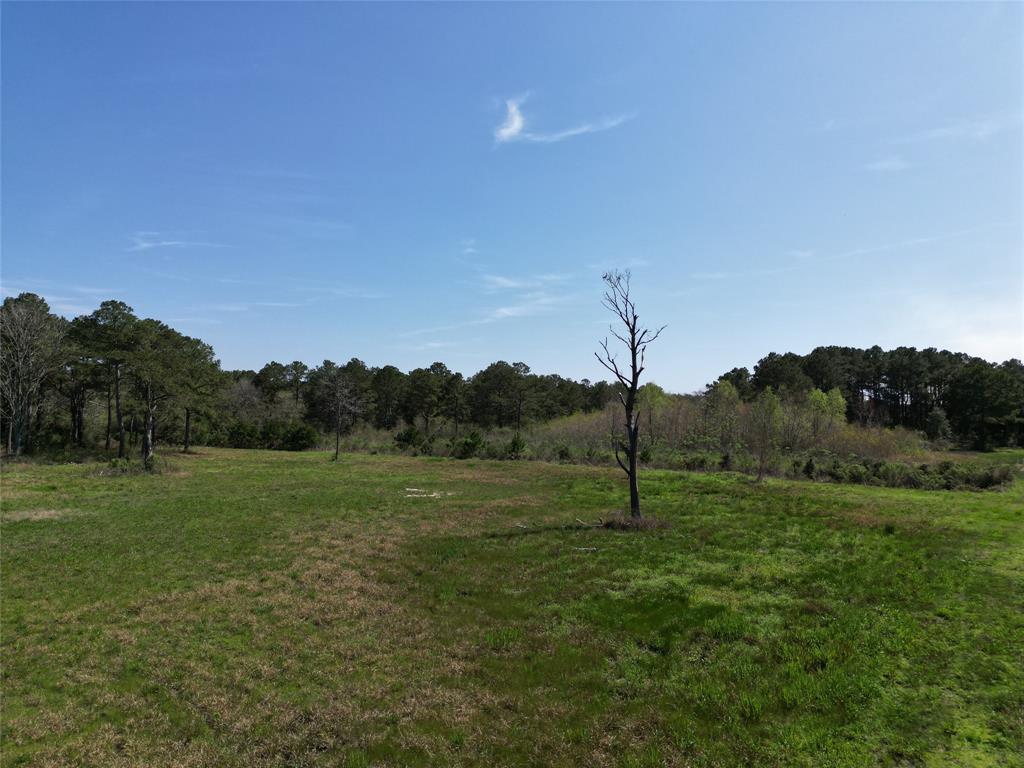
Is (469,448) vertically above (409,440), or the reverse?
(409,440)

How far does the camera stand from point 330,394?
64.4 meters

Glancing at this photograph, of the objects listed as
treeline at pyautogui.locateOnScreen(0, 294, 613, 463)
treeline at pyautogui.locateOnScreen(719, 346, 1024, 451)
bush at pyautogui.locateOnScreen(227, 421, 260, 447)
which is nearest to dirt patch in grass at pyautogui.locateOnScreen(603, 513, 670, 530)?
treeline at pyautogui.locateOnScreen(0, 294, 613, 463)

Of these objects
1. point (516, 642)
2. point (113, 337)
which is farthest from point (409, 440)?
point (516, 642)

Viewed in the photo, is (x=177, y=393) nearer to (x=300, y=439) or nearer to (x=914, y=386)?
(x=300, y=439)

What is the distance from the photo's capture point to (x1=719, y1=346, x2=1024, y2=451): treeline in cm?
5481

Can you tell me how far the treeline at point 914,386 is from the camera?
180ft

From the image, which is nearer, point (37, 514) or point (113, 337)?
point (37, 514)

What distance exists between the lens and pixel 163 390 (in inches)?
1510

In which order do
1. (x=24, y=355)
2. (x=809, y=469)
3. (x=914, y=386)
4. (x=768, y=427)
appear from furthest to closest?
1. (x=914, y=386)
2. (x=24, y=355)
3. (x=768, y=427)
4. (x=809, y=469)

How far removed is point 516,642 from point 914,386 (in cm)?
8395

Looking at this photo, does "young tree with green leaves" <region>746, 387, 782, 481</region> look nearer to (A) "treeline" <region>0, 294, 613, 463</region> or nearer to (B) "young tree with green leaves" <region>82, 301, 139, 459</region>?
(A) "treeline" <region>0, 294, 613, 463</region>

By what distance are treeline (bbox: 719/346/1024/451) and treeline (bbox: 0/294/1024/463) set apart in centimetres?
18

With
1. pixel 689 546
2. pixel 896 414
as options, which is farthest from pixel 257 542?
pixel 896 414

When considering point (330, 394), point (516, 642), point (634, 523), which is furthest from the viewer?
point (330, 394)
